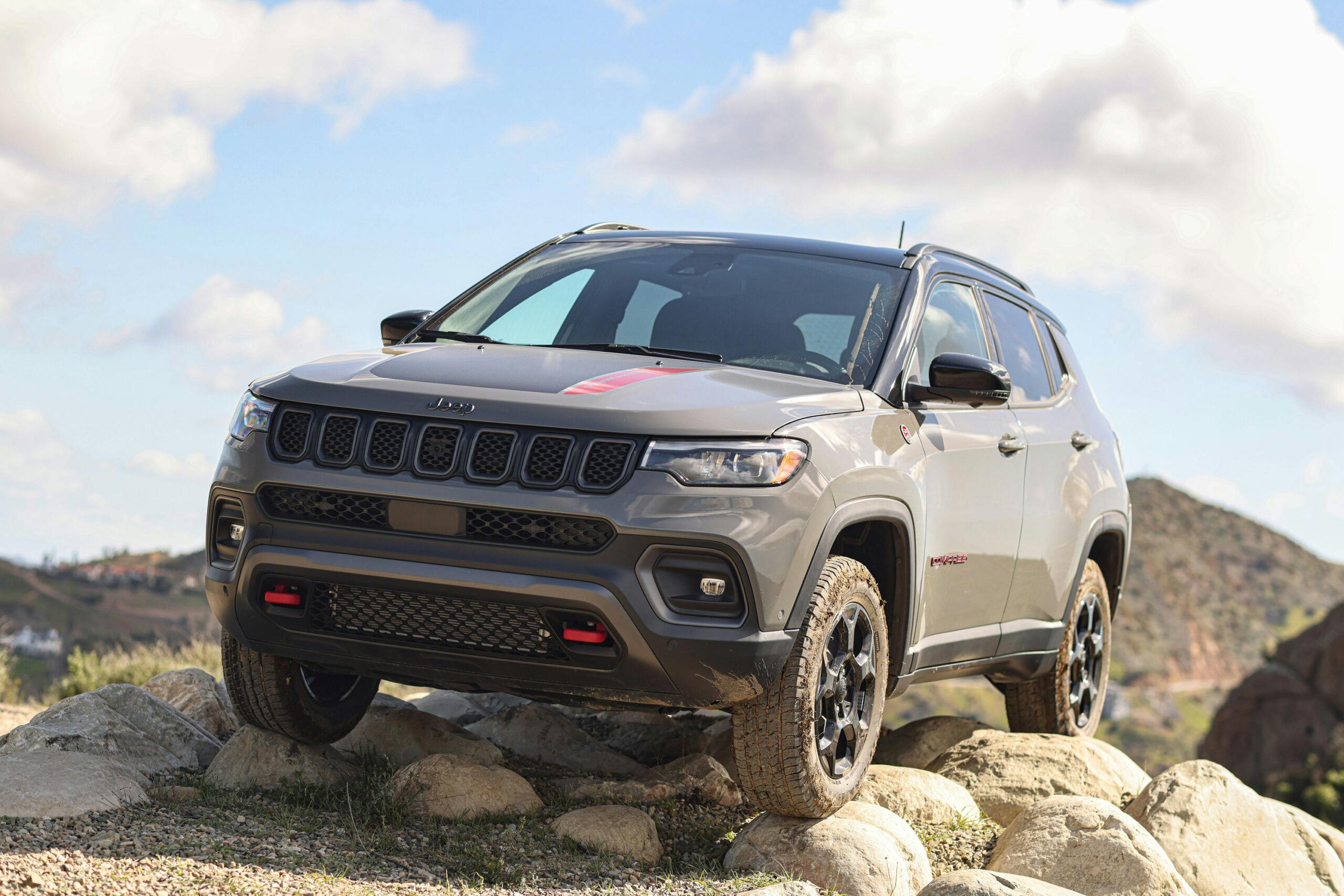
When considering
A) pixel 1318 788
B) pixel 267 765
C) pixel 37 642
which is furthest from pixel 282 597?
pixel 1318 788

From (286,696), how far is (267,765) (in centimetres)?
29

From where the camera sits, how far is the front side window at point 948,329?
5.77m

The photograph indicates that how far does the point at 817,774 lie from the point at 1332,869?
11.5ft

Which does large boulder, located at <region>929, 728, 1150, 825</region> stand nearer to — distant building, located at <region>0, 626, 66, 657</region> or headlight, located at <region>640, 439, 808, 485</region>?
headlight, located at <region>640, 439, 808, 485</region>

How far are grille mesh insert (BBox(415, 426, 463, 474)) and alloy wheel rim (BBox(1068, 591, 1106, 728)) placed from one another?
4.18m

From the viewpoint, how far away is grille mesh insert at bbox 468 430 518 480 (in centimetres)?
445

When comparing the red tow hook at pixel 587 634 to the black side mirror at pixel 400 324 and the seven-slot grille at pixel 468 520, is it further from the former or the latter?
the black side mirror at pixel 400 324

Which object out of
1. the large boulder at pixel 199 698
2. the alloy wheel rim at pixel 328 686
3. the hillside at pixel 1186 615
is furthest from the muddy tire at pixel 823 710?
the hillside at pixel 1186 615

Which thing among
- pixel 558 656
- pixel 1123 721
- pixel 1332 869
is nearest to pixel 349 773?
pixel 558 656

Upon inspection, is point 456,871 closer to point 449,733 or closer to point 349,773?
point 349,773

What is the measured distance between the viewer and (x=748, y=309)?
5688 mm

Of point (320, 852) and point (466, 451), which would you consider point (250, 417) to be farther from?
point (320, 852)

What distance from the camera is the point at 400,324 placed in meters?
6.20

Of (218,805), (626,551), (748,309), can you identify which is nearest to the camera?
(626,551)
